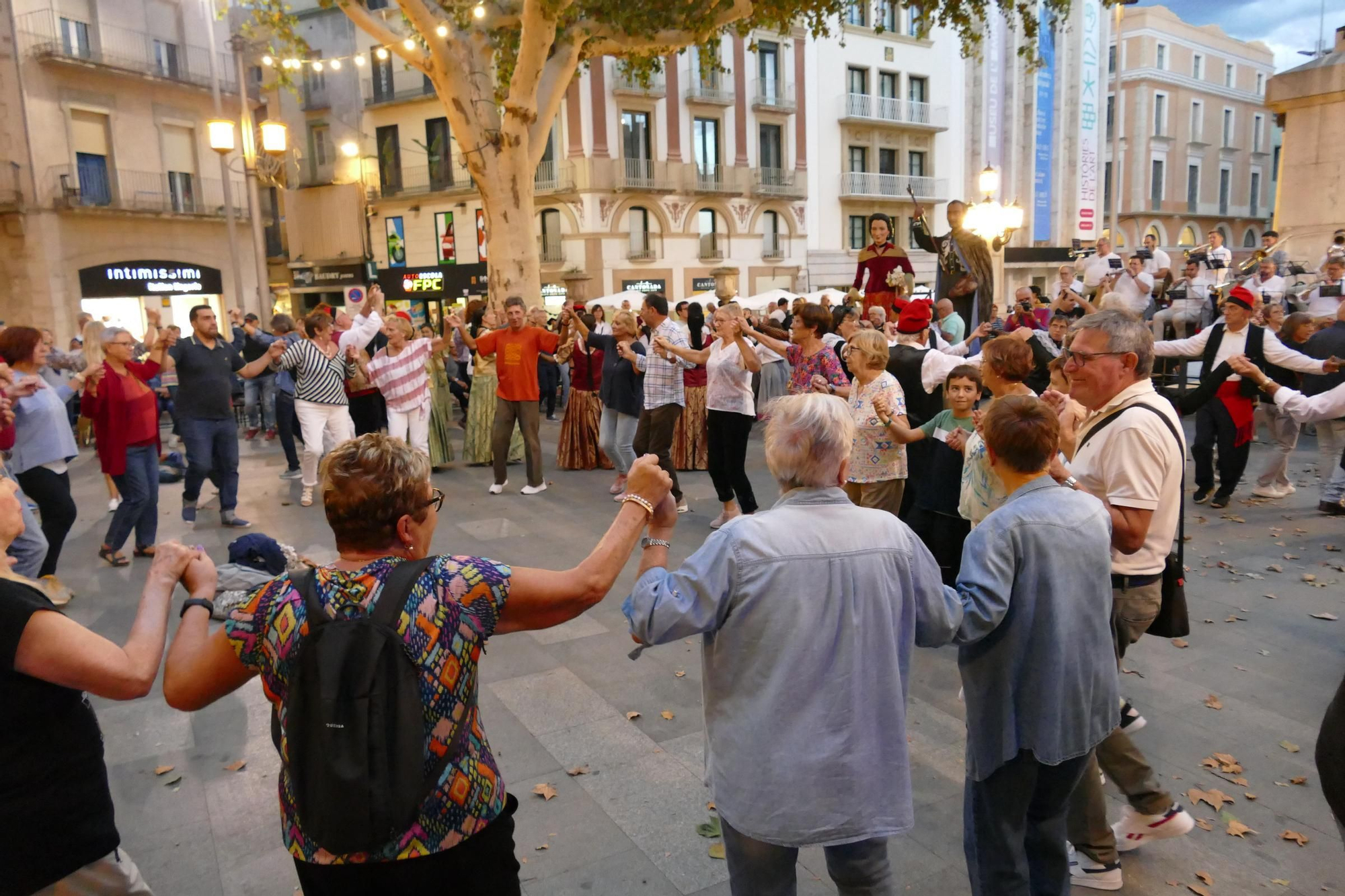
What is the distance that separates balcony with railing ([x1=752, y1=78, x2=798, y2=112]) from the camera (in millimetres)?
32594

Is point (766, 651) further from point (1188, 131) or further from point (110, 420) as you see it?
point (1188, 131)

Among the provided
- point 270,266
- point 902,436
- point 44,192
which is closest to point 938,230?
point 270,266

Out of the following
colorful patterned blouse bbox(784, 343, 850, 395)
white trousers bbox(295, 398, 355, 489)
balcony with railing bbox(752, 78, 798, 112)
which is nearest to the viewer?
Answer: colorful patterned blouse bbox(784, 343, 850, 395)

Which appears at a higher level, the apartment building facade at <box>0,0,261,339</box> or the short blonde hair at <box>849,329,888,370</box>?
the apartment building facade at <box>0,0,261,339</box>

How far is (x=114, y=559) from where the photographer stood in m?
6.79

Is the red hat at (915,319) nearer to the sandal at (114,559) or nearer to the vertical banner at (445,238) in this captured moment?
the sandal at (114,559)

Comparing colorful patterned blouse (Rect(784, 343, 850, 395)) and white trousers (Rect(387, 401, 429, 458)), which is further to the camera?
white trousers (Rect(387, 401, 429, 458))

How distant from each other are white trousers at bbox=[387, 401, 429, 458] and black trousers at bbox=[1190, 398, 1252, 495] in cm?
720

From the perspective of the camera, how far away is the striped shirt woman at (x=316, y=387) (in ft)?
27.8

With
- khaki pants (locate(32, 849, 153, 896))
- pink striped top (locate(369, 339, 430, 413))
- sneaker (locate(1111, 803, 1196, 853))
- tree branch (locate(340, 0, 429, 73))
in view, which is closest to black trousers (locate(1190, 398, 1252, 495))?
sneaker (locate(1111, 803, 1196, 853))

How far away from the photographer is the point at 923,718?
4.12 metres

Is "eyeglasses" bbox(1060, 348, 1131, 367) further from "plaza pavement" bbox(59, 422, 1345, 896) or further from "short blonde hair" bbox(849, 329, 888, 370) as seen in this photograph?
"short blonde hair" bbox(849, 329, 888, 370)

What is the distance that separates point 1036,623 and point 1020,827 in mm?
578

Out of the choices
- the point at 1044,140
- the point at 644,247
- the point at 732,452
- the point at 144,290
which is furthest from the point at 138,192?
the point at 1044,140
